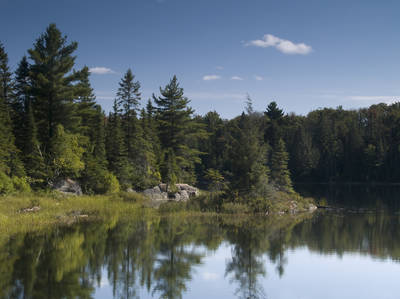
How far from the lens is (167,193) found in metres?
47.2

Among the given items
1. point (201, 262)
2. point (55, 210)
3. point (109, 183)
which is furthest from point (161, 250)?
point (109, 183)

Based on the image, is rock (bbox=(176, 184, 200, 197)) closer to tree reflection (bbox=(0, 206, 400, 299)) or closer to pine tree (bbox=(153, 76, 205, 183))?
pine tree (bbox=(153, 76, 205, 183))

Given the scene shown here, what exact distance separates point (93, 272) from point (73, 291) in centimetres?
220

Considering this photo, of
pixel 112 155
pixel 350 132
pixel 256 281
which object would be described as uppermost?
pixel 350 132

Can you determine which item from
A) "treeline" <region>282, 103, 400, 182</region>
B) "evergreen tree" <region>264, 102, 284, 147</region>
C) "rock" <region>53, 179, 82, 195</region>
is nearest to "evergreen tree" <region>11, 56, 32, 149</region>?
"rock" <region>53, 179, 82, 195</region>

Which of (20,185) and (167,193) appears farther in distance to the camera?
(167,193)

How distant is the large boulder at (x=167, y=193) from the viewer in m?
45.2

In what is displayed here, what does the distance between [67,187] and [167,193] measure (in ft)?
45.7

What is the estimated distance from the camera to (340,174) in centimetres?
9388

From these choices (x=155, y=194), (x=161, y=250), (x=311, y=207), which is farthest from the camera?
(x=155, y=194)

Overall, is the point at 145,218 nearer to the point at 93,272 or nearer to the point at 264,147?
the point at 264,147

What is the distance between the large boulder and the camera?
1781 inches

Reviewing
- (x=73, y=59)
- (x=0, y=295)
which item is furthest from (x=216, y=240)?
(x=73, y=59)

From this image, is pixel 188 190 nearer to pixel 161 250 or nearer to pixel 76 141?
pixel 76 141
